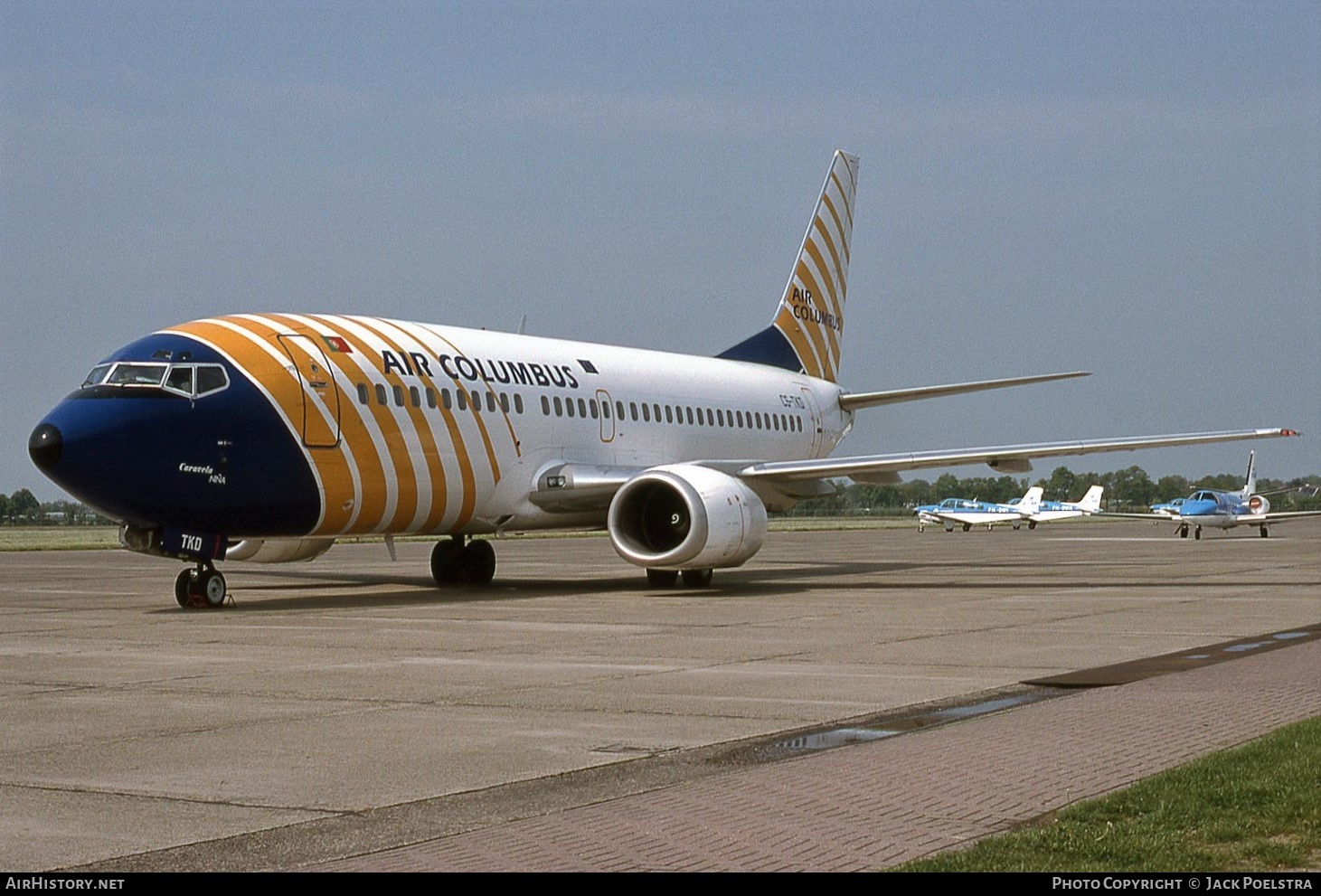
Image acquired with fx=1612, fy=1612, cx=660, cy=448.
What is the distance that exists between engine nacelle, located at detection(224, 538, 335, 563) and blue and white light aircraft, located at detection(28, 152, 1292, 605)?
44 mm

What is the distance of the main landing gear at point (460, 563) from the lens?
25.0 m

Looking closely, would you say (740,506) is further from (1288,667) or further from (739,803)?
(739,803)

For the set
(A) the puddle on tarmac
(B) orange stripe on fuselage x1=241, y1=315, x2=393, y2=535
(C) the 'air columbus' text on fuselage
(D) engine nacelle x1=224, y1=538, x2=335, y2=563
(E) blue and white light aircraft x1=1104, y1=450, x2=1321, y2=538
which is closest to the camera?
(A) the puddle on tarmac

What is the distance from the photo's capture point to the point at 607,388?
25.4 m

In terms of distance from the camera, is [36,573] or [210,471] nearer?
[210,471]

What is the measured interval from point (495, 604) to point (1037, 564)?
1544cm

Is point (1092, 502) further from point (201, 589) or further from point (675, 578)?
point (201, 589)

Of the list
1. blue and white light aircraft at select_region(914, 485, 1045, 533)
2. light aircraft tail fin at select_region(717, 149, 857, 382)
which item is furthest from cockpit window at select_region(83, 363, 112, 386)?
blue and white light aircraft at select_region(914, 485, 1045, 533)

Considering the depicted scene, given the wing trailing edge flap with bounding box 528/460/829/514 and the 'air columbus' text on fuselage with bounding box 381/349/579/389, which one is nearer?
the 'air columbus' text on fuselage with bounding box 381/349/579/389

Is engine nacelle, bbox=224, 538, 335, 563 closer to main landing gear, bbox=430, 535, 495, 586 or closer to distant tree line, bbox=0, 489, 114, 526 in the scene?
main landing gear, bbox=430, 535, 495, 586

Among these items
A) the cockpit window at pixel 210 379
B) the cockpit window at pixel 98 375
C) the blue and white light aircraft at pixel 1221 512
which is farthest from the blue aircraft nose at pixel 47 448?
the blue and white light aircraft at pixel 1221 512

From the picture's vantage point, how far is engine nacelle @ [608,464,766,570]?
22000 mm
